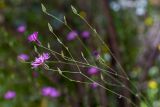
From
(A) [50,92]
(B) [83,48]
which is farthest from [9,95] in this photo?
(B) [83,48]

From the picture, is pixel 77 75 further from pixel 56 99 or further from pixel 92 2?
pixel 92 2

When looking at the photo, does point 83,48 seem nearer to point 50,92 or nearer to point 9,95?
point 50,92

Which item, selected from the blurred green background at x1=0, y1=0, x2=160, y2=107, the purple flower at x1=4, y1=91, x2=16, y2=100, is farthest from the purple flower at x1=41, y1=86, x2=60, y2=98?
the purple flower at x1=4, y1=91, x2=16, y2=100

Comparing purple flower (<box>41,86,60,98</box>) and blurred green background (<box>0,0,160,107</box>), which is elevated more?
blurred green background (<box>0,0,160,107</box>)

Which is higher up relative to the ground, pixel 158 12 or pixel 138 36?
pixel 158 12

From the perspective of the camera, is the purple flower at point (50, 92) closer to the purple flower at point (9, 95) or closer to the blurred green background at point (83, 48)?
the blurred green background at point (83, 48)

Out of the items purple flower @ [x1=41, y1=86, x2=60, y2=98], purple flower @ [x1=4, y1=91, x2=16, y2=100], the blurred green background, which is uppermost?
the blurred green background

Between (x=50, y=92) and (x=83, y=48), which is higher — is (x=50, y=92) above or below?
below

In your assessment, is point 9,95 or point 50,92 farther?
point 9,95

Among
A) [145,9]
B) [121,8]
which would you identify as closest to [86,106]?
[121,8]

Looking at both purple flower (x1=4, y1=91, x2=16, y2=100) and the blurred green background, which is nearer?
the blurred green background

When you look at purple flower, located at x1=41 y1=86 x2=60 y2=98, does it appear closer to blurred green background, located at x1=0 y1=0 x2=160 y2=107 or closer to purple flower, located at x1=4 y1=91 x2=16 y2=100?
blurred green background, located at x1=0 y1=0 x2=160 y2=107
